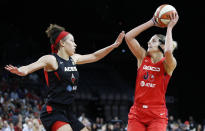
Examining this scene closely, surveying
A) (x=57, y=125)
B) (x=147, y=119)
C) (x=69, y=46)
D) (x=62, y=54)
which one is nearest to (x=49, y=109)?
(x=57, y=125)

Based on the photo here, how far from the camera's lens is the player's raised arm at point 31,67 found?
4660 mm

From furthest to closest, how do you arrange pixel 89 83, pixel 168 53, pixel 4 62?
1. pixel 89 83
2. pixel 4 62
3. pixel 168 53

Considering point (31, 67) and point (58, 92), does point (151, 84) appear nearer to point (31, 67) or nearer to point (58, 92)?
point (58, 92)

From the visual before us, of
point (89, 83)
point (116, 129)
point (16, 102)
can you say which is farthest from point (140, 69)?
point (89, 83)

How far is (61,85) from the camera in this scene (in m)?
4.96

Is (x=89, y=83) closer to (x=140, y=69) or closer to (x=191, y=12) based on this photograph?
(x=191, y=12)

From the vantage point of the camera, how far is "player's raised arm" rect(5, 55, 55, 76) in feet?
15.3

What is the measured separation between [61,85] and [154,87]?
1.44 m

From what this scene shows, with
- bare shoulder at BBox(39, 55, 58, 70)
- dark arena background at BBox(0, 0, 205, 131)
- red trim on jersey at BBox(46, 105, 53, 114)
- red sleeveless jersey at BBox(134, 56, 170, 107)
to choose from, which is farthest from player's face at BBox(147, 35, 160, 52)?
dark arena background at BBox(0, 0, 205, 131)

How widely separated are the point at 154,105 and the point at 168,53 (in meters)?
0.80

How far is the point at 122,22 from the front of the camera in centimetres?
2402

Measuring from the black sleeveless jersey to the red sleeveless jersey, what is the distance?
109cm

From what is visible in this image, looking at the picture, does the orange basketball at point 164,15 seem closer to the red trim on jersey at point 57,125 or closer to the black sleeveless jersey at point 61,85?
the black sleeveless jersey at point 61,85

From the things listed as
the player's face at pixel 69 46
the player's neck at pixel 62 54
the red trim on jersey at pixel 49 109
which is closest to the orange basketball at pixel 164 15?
the player's face at pixel 69 46
